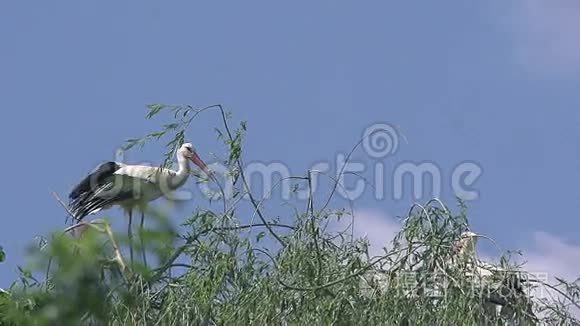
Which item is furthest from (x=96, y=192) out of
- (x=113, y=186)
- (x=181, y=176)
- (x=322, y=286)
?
(x=322, y=286)

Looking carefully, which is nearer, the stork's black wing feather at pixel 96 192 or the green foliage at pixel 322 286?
the green foliage at pixel 322 286

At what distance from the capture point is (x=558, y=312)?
648 cm

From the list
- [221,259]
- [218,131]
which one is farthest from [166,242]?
[218,131]

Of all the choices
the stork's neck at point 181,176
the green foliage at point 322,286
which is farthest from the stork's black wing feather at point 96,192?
the green foliage at point 322,286

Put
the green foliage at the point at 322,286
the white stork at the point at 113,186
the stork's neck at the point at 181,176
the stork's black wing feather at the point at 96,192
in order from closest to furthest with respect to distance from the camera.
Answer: the green foliage at the point at 322,286 < the stork's neck at the point at 181,176 < the white stork at the point at 113,186 < the stork's black wing feather at the point at 96,192

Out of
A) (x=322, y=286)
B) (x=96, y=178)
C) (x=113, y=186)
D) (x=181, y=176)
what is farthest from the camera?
(x=96, y=178)

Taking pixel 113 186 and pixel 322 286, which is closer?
pixel 322 286

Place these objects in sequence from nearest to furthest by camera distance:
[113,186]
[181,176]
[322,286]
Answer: [322,286], [181,176], [113,186]

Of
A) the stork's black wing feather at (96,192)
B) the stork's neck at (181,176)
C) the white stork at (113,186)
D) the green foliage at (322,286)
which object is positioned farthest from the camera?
the stork's black wing feather at (96,192)

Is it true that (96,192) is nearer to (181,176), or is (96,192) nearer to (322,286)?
(181,176)

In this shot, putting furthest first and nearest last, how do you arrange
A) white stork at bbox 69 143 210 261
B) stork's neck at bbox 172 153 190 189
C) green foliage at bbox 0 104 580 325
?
white stork at bbox 69 143 210 261 < stork's neck at bbox 172 153 190 189 < green foliage at bbox 0 104 580 325

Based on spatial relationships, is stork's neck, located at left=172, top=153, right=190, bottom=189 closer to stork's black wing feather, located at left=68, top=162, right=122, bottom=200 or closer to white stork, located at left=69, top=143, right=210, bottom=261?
white stork, located at left=69, top=143, right=210, bottom=261

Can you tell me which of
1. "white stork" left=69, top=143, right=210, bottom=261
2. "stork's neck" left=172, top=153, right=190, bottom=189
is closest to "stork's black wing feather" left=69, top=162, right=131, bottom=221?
"white stork" left=69, top=143, right=210, bottom=261

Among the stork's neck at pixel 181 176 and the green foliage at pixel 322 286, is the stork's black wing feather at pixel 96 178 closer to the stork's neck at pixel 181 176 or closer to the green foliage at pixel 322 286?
the stork's neck at pixel 181 176
